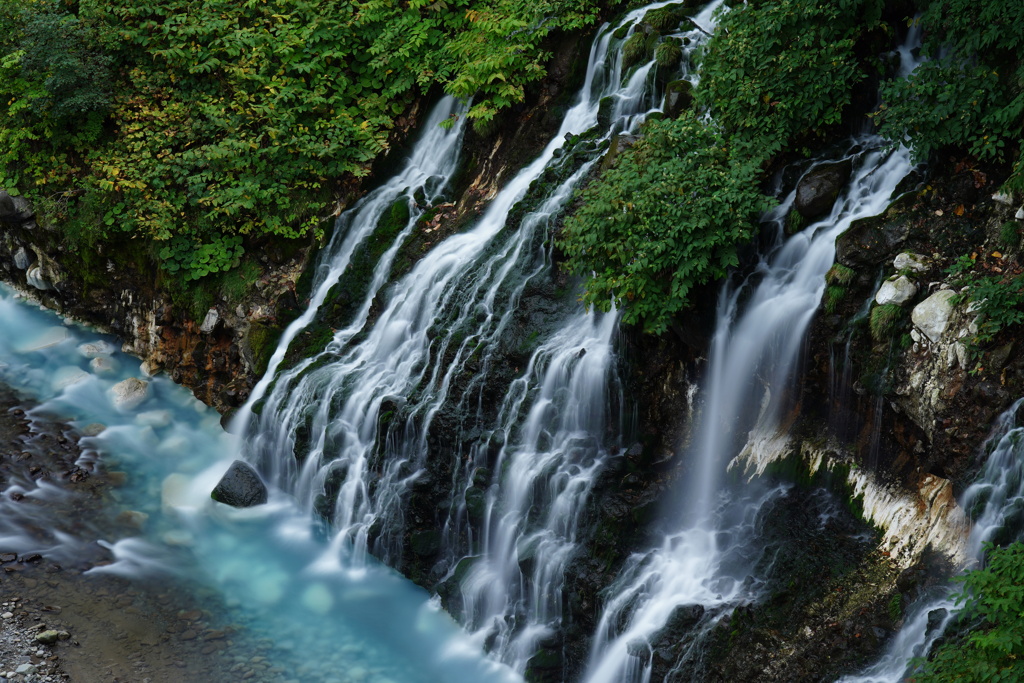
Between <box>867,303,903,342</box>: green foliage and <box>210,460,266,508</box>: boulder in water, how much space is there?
7079 mm

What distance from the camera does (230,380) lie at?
40.5 ft

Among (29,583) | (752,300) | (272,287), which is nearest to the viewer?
(752,300)

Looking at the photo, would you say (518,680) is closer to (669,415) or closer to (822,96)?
(669,415)

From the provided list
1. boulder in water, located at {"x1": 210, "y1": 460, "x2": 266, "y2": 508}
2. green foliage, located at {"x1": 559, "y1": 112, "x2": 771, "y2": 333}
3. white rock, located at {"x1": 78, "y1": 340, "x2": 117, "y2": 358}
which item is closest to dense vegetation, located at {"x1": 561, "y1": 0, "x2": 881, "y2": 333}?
green foliage, located at {"x1": 559, "y1": 112, "x2": 771, "y2": 333}

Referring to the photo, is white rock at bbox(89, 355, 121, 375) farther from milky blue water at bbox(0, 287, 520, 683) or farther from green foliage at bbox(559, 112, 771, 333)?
green foliage at bbox(559, 112, 771, 333)

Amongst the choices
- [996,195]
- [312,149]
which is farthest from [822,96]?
[312,149]

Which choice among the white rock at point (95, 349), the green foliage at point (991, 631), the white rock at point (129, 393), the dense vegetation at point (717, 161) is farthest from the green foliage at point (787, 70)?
the white rock at point (95, 349)

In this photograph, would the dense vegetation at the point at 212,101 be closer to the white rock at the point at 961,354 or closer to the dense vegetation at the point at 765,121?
the dense vegetation at the point at 765,121

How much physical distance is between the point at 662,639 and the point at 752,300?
2915 millimetres

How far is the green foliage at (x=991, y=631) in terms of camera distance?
5473 mm

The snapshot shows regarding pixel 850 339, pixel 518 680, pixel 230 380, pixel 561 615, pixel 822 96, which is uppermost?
pixel 822 96

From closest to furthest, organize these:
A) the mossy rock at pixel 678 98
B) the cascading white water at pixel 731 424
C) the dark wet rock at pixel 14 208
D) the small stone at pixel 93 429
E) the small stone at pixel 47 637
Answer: the cascading white water at pixel 731 424 < the small stone at pixel 47 637 < the mossy rock at pixel 678 98 < the small stone at pixel 93 429 < the dark wet rock at pixel 14 208

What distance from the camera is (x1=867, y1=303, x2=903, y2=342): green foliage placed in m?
7.03

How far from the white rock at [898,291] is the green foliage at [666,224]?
1.16 meters
